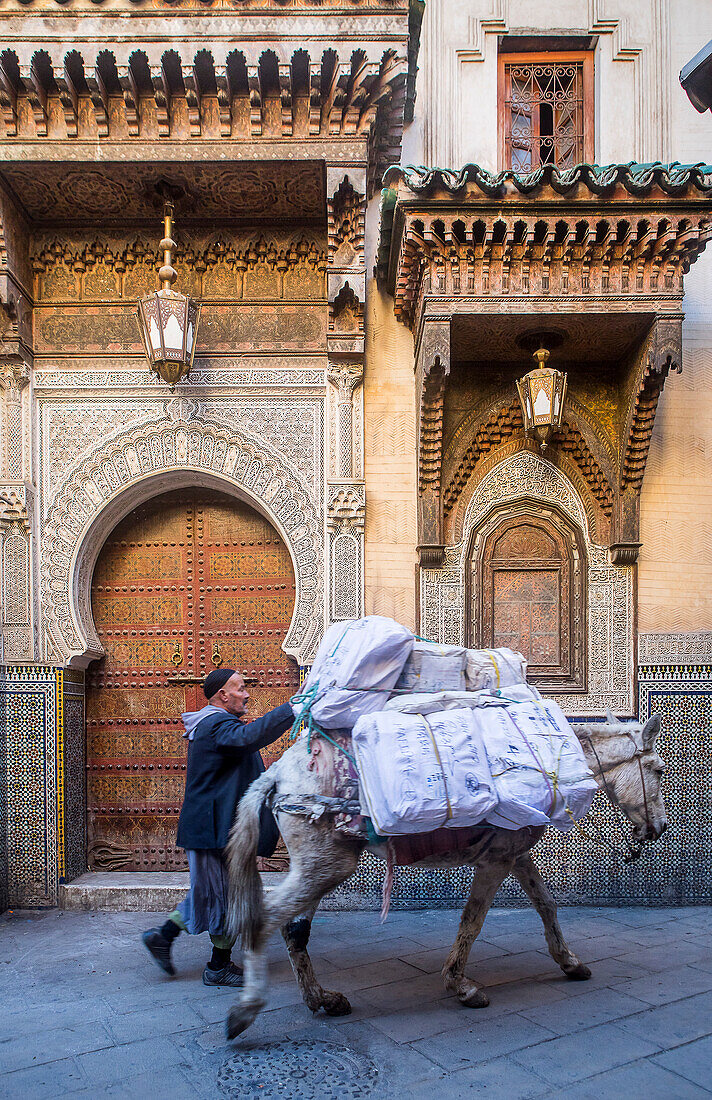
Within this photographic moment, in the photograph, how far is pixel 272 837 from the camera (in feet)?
12.6

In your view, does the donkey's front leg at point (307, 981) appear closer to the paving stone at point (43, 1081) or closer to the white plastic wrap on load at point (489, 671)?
the paving stone at point (43, 1081)

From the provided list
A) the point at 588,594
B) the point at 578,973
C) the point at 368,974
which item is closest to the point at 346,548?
the point at 588,594

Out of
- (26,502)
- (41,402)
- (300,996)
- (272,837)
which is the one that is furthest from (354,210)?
(300,996)

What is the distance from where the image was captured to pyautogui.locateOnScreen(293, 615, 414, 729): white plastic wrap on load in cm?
338

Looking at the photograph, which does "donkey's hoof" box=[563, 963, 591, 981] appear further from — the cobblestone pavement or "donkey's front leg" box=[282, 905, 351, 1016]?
"donkey's front leg" box=[282, 905, 351, 1016]

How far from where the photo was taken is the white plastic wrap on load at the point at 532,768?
3.20 meters

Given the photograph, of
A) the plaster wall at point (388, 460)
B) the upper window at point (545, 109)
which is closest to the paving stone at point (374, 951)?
the plaster wall at point (388, 460)

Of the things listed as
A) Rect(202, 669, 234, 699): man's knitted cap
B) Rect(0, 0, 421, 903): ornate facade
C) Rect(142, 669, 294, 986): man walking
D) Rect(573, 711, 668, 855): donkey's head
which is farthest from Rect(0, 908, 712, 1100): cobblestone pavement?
Rect(0, 0, 421, 903): ornate facade

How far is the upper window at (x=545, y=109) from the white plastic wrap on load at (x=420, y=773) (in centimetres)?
459

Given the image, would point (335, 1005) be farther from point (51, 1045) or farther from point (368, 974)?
point (51, 1045)

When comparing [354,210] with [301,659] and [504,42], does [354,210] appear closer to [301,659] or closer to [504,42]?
[504,42]

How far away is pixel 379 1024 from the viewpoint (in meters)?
3.43

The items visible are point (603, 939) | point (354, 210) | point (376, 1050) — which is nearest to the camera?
point (376, 1050)

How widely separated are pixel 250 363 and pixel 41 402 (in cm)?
151
